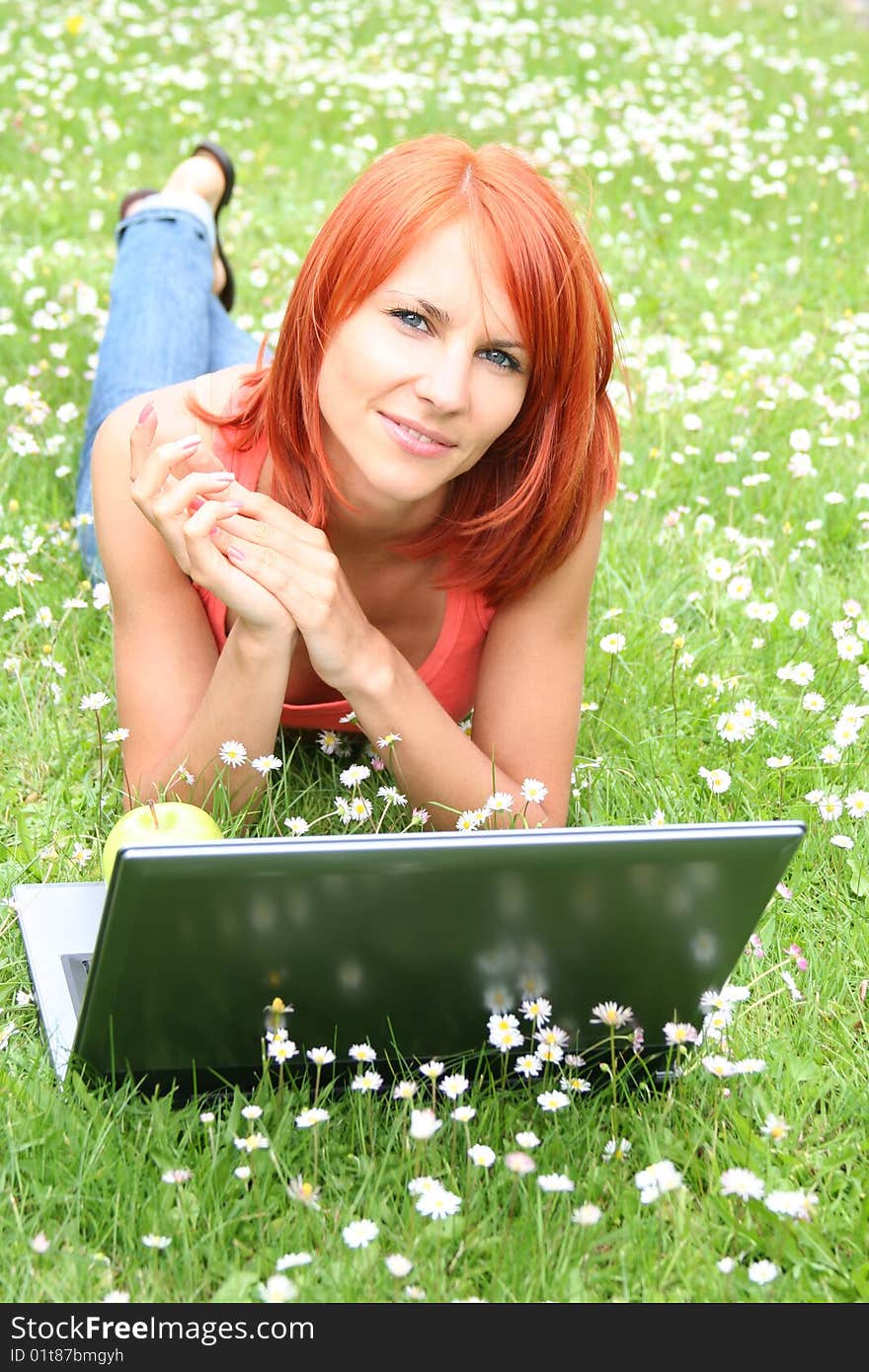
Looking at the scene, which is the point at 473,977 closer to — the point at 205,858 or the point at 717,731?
the point at 205,858

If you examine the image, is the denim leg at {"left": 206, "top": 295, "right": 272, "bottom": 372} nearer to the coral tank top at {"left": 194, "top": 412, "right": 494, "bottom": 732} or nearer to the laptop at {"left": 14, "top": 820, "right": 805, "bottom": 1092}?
the coral tank top at {"left": 194, "top": 412, "right": 494, "bottom": 732}

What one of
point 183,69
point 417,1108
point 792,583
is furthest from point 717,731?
point 183,69

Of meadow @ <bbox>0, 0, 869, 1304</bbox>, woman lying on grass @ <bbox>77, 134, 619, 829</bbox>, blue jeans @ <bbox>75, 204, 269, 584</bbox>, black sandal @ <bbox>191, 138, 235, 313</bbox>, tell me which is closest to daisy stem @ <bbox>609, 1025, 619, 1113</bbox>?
meadow @ <bbox>0, 0, 869, 1304</bbox>

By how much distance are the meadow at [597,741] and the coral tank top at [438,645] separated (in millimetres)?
78

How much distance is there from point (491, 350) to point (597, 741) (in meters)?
1.05

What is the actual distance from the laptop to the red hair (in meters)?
0.88

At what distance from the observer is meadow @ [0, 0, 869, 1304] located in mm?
1886

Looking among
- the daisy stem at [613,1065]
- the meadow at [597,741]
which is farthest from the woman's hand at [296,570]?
A: the daisy stem at [613,1065]

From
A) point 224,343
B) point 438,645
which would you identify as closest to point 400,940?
point 438,645

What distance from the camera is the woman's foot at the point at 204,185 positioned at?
455cm

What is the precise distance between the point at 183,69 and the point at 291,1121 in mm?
7185

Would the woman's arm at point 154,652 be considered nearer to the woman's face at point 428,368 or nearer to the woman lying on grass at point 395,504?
the woman lying on grass at point 395,504

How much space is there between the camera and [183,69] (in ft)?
26.3

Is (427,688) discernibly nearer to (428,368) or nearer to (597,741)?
(428,368)
